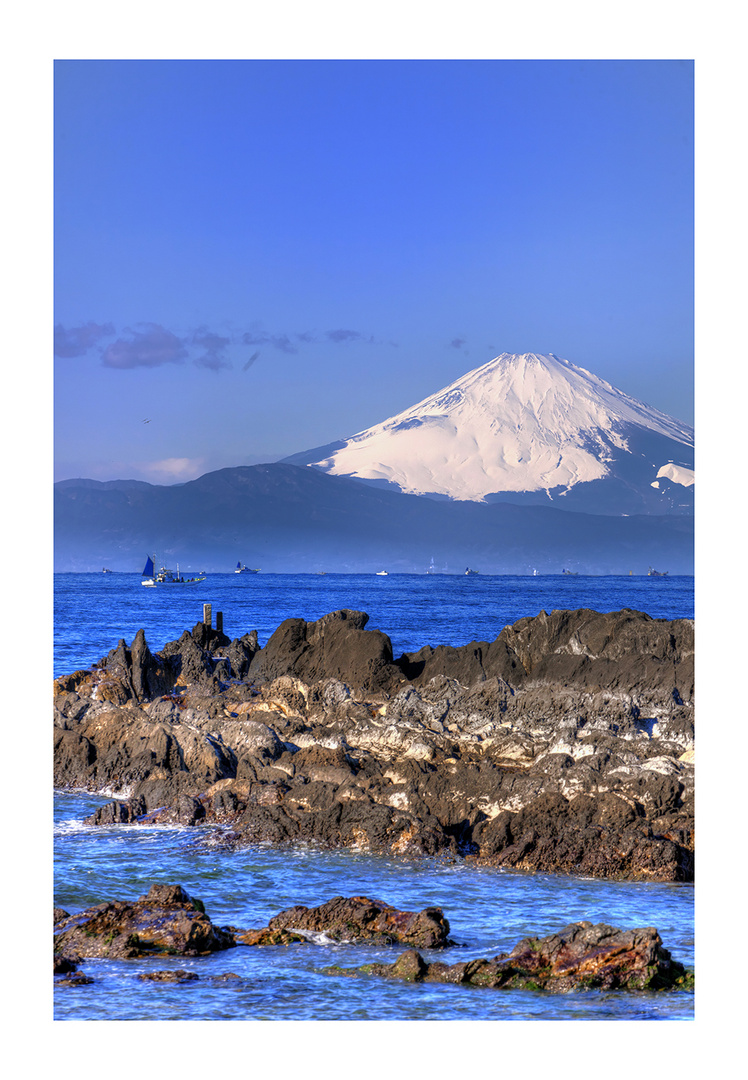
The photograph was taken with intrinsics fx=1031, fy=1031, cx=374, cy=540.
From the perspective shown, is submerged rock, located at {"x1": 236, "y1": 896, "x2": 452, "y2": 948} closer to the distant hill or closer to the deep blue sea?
the deep blue sea

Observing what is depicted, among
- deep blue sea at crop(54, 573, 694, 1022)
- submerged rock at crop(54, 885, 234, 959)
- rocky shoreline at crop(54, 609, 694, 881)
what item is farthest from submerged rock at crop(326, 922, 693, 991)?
rocky shoreline at crop(54, 609, 694, 881)

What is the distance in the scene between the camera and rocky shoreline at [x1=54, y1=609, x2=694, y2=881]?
32.9 feet

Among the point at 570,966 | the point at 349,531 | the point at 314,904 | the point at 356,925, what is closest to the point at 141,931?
the point at 356,925

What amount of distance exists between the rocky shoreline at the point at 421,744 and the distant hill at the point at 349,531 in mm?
117032

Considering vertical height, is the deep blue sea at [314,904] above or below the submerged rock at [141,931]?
below

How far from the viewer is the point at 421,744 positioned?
12836mm

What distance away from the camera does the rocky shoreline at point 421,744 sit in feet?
32.9

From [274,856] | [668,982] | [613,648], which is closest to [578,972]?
[668,982]

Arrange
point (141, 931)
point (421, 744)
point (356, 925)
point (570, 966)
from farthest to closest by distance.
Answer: point (421, 744), point (356, 925), point (141, 931), point (570, 966)

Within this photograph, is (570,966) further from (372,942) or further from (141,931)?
(141,931)

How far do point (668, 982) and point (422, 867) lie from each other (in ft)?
11.5

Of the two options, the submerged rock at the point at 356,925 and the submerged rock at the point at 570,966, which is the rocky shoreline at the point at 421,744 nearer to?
the submerged rock at the point at 356,925

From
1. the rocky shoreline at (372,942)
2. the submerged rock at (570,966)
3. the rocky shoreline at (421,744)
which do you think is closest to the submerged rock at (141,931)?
the rocky shoreline at (372,942)

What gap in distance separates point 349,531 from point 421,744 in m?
146
